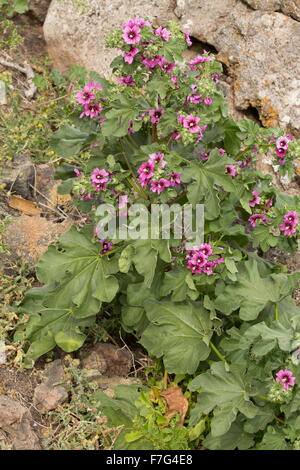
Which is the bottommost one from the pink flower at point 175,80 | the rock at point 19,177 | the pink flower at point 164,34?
the rock at point 19,177

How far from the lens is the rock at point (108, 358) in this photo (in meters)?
4.30

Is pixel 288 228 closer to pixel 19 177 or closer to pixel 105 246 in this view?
pixel 105 246

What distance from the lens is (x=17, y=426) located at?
3.77m

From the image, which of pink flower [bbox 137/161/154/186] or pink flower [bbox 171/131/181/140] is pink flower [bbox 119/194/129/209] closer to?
pink flower [bbox 137/161/154/186]

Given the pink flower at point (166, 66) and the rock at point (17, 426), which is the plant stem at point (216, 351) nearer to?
the rock at point (17, 426)

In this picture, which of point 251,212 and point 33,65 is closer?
point 251,212

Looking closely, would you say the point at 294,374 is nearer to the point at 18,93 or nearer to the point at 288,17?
the point at 288,17

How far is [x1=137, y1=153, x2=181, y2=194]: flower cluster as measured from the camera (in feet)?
12.7

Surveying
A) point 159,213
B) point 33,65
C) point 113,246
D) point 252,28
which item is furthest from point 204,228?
point 33,65

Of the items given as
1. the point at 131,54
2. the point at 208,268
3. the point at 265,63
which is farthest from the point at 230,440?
the point at 265,63

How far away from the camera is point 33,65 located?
618 cm

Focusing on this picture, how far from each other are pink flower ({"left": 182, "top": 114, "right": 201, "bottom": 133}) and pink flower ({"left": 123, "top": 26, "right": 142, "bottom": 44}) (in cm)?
50

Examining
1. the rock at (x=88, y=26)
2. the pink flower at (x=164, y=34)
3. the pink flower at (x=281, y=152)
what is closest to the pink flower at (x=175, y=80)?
the pink flower at (x=164, y=34)

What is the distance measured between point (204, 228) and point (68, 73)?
255 centimetres
